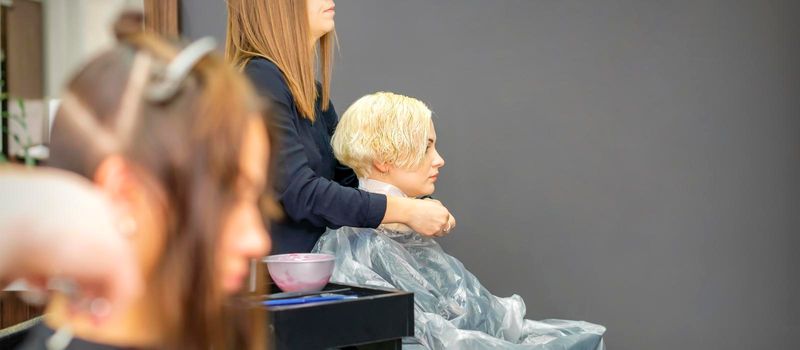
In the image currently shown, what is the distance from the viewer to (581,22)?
293 centimetres

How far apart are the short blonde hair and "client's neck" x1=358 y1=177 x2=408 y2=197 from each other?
0.05 m

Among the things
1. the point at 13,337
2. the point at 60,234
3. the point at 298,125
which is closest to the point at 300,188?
the point at 298,125

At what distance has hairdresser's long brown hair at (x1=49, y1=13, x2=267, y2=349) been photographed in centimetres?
56

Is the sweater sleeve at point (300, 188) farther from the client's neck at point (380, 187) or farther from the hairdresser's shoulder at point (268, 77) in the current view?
the client's neck at point (380, 187)

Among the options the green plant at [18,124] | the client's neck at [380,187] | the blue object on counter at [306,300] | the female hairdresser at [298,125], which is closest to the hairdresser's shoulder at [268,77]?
the female hairdresser at [298,125]

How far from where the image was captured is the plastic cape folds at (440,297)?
1964 mm

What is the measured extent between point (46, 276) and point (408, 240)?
1.74 metres

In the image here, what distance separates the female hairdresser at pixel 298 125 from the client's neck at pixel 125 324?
1.27 meters

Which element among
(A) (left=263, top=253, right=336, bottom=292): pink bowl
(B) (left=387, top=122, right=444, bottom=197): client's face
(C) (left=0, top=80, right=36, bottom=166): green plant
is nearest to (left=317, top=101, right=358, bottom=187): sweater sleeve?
(B) (left=387, top=122, right=444, bottom=197): client's face

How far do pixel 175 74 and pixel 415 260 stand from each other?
162cm

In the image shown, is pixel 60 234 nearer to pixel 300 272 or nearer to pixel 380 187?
pixel 300 272

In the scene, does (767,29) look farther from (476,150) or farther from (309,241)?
(309,241)

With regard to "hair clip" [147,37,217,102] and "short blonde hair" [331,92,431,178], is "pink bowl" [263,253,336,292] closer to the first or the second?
"short blonde hair" [331,92,431,178]

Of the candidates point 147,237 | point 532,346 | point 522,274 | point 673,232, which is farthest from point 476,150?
point 147,237
